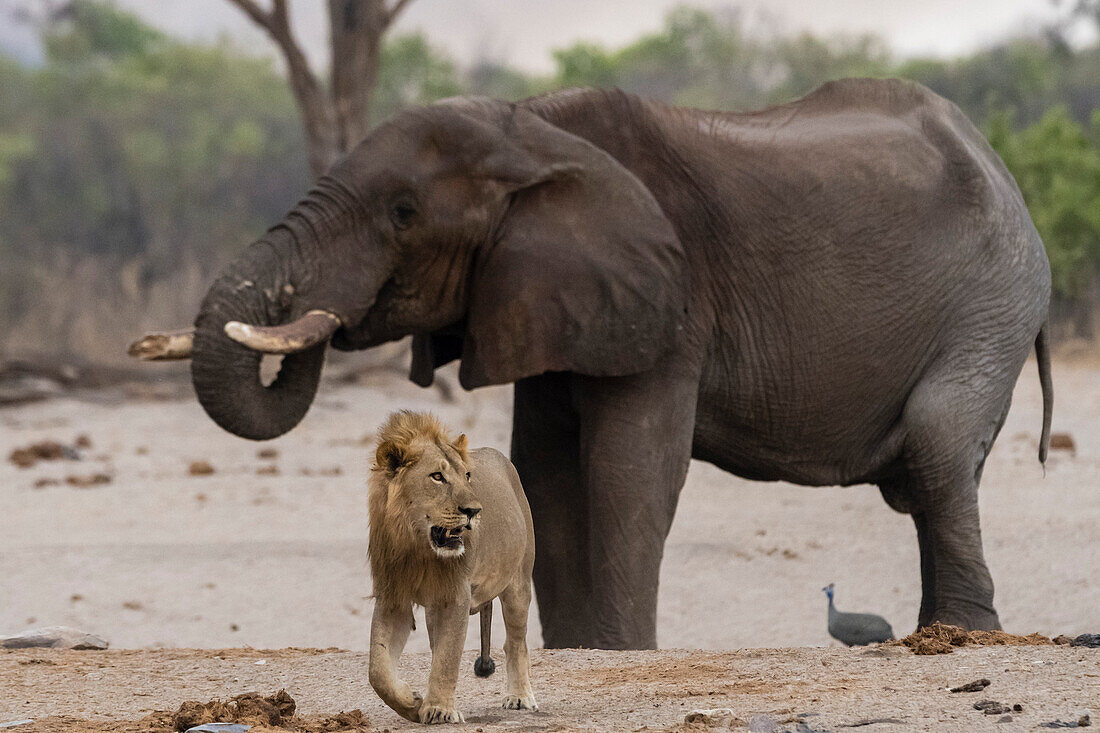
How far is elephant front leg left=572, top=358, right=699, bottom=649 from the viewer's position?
6.11 meters

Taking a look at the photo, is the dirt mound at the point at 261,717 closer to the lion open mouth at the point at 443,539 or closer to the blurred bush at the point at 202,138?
the lion open mouth at the point at 443,539

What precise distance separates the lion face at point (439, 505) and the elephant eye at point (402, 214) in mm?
2402

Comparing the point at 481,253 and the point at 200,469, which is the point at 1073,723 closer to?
the point at 481,253

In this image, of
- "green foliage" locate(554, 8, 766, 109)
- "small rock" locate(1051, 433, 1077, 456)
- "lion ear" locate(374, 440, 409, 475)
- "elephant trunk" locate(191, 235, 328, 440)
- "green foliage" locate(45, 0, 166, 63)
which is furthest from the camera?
"green foliage" locate(554, 8, 766, 109)

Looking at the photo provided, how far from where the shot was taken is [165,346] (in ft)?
18.7

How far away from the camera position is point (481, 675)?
4.53m

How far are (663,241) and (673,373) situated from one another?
0.54 meters

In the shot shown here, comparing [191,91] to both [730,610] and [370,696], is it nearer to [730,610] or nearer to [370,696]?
[730,610]

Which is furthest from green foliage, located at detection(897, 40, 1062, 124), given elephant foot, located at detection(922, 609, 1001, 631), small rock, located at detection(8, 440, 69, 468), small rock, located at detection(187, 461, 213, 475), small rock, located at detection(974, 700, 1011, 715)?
small rock, located at detection(974, 700, 1011, 715)

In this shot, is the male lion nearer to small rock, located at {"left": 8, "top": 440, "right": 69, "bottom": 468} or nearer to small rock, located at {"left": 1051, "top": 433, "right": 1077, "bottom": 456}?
small rock, located at {"left": 8, "top": 440, "right": 69, "bottom": 468}

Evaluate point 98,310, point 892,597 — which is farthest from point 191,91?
point 892,597

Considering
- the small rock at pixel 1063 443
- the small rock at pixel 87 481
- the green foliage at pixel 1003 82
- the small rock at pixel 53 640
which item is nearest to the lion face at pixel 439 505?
the small rock at pixel 53 640

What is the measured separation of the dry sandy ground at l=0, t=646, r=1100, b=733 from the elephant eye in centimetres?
167

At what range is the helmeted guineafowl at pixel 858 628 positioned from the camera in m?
7.39
